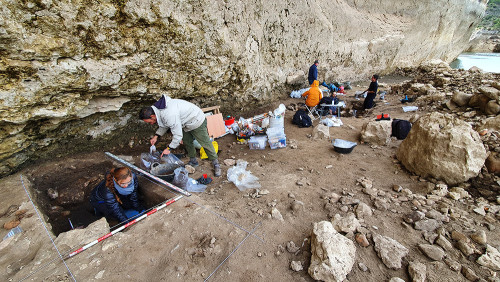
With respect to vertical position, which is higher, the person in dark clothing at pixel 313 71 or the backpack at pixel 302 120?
the person in dark clothing at pixel 313 71

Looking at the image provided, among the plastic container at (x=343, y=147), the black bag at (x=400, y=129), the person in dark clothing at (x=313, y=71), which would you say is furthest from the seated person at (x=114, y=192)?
the person in dark clothing at (x=313, y=71)

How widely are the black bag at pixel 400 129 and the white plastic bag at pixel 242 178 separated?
11.5ft

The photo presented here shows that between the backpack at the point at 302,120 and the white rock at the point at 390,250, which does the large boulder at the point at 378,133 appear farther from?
the white rock at the point at 390,250

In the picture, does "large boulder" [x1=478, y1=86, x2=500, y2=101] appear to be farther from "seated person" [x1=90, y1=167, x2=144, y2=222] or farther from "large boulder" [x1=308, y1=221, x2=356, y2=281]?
"seated person" [x1=90, y1=167, x2=144, y2=222]

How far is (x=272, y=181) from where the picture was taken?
3.51m

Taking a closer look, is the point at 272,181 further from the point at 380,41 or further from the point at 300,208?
the point at 380,41

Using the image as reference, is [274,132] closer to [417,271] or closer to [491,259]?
[417,271]

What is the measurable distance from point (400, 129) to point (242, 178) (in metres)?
3.80

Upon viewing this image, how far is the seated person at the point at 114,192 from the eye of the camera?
9.37 feet

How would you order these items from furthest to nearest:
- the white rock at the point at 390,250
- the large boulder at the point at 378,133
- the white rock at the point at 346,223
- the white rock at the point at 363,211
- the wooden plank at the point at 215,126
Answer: the wooden plank at the point at 215,126
the large boulder at the point at 378,133
the white rock at the point at 363,211
the white rock at the point at 346,223
the white rock at the point at 390,250

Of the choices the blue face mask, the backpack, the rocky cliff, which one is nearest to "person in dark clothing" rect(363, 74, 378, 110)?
the rocky cliff

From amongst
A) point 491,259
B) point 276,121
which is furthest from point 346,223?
point 276,121

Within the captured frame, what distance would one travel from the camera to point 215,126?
5258mm

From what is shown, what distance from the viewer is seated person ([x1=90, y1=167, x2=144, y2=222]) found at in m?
2.86
